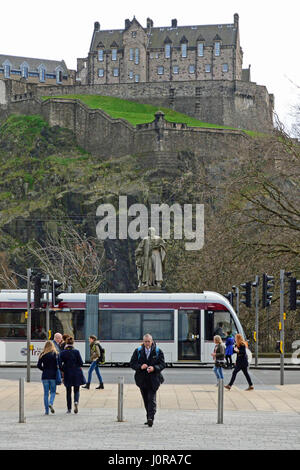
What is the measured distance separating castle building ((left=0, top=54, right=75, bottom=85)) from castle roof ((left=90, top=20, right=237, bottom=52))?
17167 millimetres

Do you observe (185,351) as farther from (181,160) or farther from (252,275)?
(181,160)

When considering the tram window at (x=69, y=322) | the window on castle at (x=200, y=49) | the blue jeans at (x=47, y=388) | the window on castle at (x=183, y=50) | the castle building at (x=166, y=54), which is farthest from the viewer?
the window on castle at (x=183, y=50)

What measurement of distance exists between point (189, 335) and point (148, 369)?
56.2ft

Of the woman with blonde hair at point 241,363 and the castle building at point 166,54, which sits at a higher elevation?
the castle building at point 166,54

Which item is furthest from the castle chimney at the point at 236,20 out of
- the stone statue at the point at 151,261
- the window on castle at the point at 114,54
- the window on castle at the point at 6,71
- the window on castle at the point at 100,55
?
the stone statue at the point at 151,261

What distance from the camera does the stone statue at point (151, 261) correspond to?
34719 millimetres

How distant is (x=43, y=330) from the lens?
108 ft

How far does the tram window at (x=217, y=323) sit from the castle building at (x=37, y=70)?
103 m

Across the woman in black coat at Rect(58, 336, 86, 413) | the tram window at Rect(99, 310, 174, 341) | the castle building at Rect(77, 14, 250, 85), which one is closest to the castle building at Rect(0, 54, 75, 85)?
the castle building at Rect(77, 14, 250, 85)

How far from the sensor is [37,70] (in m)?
133

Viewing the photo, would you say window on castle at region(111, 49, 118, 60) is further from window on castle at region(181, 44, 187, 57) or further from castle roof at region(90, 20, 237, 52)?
window on castle at region(181, 44, 187, 57)

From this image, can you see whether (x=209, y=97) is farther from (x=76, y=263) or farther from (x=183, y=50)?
(x=76, y=263)

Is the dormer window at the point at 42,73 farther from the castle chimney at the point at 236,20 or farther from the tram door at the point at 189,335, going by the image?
the tram door at the point at 189,335

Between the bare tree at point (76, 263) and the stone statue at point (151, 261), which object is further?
the bare tree at point (76, 263)
